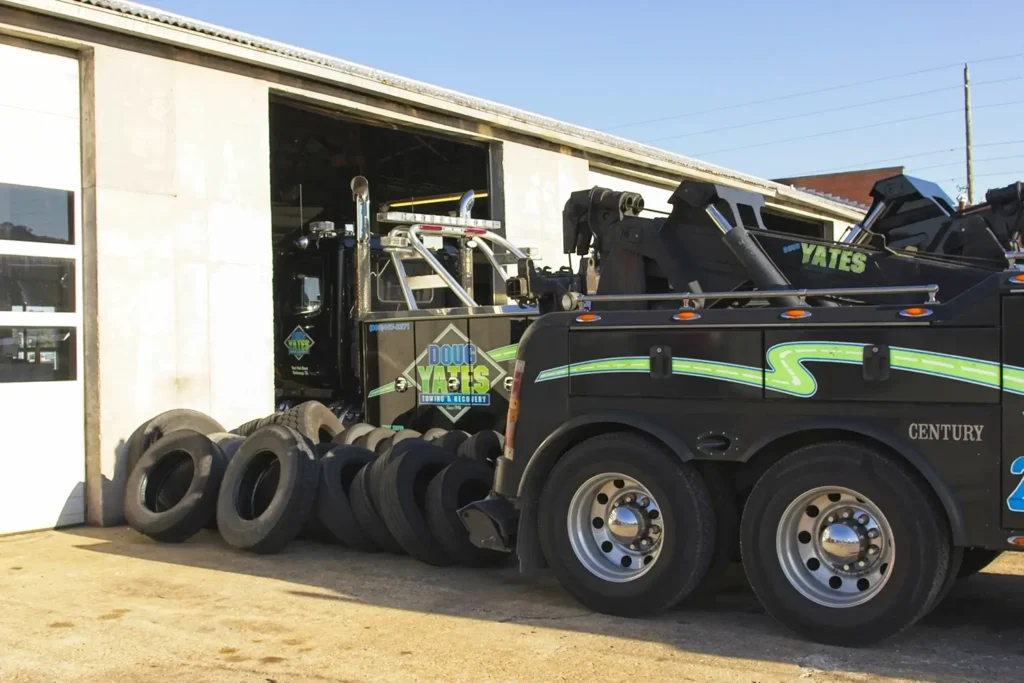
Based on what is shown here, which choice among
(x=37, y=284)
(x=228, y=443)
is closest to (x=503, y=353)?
(x=228, y=443)

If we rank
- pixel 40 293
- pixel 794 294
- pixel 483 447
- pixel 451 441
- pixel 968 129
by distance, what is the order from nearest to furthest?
pixel 794 294 < pixel 483 447 < pixel 451 441 < pixel 40 293 < pixel 968 129

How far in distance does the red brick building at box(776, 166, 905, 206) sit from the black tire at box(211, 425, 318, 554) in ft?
148

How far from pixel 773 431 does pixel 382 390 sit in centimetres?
611

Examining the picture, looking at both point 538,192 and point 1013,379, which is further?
point 538,192

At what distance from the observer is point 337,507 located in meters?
8.52

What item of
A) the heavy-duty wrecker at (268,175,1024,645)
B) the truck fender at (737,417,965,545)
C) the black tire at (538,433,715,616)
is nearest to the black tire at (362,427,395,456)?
the heavy-duty wrecker at (268,175,1024,645)

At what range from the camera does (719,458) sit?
20.2 feet

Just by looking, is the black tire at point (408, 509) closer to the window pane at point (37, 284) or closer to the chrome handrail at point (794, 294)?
the chrome handrail at point (794, 294)

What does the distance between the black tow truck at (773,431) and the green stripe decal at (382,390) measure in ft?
14.3

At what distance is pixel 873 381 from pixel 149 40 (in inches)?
311

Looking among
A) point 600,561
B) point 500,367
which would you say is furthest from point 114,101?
point 600,561

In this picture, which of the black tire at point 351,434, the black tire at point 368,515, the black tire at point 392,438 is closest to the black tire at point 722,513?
the black tire at point 368,515

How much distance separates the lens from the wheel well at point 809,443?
556 cm

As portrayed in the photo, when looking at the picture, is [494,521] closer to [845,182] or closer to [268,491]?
[268,491]
